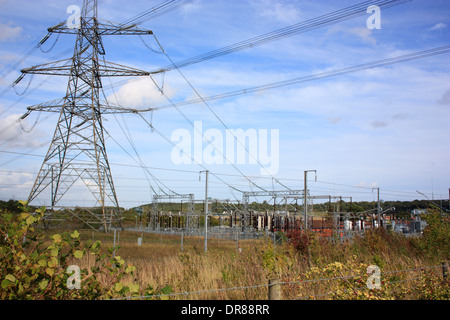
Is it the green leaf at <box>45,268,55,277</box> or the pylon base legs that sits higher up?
the green leaf at <box>45,268,55,277</box>

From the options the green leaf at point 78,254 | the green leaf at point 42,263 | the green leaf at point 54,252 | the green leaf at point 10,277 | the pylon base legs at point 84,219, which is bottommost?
the pylon base legs at point 84,219

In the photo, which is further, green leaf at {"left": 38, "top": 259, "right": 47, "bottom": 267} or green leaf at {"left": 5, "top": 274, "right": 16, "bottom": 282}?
green leaf at {"left": 38, "top": 259, "right": 47, "bottom": 267}

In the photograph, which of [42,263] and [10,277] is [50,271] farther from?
[10,277]

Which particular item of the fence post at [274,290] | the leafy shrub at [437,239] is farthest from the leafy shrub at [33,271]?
the leafy shrub at [437,239]

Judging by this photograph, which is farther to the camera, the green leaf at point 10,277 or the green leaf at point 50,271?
the green leaf at point 50,271

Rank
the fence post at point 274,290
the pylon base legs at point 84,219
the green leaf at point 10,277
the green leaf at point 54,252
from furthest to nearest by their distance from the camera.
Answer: the pylon base legs at point 84,219
the fence post at point 274,290
the green leaf at point 54,252
the green leaf at point 10,277

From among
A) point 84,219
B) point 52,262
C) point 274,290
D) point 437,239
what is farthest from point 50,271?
point 84,219

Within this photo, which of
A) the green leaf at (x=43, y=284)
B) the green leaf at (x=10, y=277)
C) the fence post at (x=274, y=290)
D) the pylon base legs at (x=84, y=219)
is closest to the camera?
the green leaf at (x=10, y=277)

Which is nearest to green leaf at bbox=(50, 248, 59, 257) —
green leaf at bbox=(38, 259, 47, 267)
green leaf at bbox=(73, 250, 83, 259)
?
green leaf at bbox=(38, 259, 47, 267)

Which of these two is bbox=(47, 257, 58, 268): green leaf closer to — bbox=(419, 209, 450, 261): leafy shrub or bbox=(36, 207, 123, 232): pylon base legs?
bbox=(419, 209, 450, 261): leafy shrub

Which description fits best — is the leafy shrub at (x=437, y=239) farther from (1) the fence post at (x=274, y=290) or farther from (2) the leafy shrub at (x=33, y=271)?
(2) the leafy shrub at (x=33, y=271)
